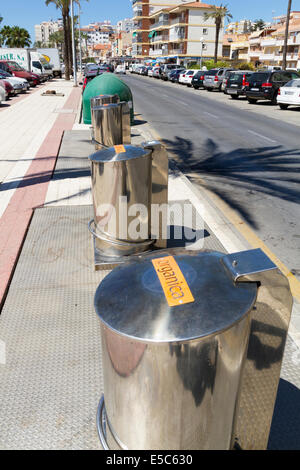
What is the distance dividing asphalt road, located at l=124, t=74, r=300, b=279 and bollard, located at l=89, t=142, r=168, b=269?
1728 mm

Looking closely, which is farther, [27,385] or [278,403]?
[27,385]

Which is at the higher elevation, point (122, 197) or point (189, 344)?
point (189, 344)

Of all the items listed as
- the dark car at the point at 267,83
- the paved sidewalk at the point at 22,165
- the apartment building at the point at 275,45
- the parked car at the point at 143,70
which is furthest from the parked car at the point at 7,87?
the apartment building at the point at 275,45

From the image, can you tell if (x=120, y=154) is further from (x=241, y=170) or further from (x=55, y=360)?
(x=241, y=170)

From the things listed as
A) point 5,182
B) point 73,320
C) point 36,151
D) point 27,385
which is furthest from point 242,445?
point 36,151

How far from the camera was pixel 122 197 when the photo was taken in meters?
4.52

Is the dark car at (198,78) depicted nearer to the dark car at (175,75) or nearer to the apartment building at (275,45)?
the dark car at (175,75)

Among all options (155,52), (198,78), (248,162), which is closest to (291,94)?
(248,162)

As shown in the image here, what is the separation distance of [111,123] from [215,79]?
26700mm

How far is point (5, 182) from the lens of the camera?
817 cm

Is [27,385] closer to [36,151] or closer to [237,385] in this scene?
[237,385]

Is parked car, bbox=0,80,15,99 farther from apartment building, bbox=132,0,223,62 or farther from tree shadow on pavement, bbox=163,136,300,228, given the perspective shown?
apartment building, bbox=132,0,223,62

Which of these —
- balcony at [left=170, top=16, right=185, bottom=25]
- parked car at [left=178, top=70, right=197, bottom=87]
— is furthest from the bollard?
balcony at [left=170, top=16, right=185, bottom=25]

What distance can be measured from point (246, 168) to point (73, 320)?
6.97 metres
